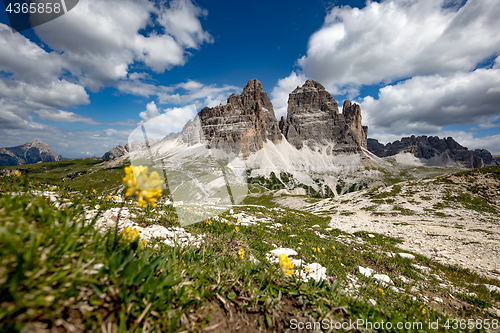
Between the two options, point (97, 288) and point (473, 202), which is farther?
point (473, 202)

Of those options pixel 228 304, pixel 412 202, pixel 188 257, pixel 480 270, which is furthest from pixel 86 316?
pixel 412 202

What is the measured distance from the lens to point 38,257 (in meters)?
1.47

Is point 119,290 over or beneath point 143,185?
beneath

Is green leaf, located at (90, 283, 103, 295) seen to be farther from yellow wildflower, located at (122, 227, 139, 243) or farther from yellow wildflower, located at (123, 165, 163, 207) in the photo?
yellow wildflower, located at (123, 165, 163, 207)

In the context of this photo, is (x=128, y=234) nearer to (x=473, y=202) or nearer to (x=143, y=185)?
(x=143, y=185)

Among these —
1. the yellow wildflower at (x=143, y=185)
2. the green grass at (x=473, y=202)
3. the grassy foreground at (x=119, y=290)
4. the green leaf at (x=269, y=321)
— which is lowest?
the green grass at (x=473, y=202)

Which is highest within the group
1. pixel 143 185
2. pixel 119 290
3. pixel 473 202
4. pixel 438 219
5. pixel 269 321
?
pixel 143 185

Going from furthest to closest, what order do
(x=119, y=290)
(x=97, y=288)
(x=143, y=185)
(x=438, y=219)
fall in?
(x=438, y=219)
(x=143, y=185)
(x=119, y=290)
(x=97, y=288)

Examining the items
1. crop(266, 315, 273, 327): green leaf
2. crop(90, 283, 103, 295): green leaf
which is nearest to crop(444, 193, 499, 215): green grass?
crop(266, 315, 273, 327): green leaf

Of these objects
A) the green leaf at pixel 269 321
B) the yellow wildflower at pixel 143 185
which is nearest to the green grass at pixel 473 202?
the green leaf at pixel 269 321

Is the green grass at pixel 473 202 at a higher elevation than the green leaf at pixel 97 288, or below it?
below

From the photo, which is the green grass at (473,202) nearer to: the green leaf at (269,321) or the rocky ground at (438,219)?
the rocky ground at (438,219)

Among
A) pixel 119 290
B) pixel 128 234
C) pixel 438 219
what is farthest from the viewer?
pixel 438 219

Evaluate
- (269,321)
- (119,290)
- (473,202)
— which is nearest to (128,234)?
(119,290)
